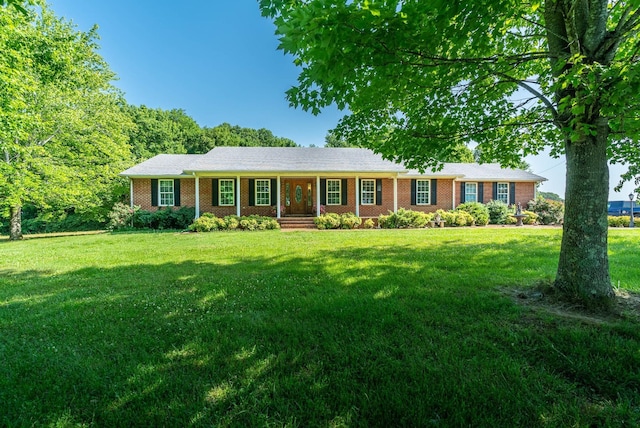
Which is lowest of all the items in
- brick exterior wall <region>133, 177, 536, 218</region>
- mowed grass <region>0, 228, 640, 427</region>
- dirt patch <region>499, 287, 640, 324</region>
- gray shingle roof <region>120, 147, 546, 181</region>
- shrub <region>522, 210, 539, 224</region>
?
mowed grass <region>0, 228, 640, 427</region>

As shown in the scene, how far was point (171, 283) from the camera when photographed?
16.8 ft

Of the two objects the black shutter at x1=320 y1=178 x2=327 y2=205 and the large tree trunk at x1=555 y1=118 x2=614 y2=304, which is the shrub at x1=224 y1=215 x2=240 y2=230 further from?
the large tree trunk at x1=555 y1=118 x2=614 y2=304

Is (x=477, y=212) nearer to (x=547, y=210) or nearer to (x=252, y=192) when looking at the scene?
(x=547, y=210)

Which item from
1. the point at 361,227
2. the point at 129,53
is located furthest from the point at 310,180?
the point at 129,53

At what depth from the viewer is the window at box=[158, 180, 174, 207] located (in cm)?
1750

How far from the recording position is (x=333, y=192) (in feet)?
58.0

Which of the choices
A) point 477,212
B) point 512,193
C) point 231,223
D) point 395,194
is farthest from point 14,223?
point 512,193

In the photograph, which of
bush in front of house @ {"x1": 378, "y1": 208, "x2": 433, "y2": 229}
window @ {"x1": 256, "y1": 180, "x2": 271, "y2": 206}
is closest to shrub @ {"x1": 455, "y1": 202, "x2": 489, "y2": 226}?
bush in front of house @ {"x1": 378, "y1": 208, "x2": 433, "y2": 229}

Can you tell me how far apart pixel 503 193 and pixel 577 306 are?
19.1m

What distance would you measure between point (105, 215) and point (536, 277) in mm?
22826

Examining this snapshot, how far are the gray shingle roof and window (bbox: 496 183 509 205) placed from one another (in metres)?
0.50

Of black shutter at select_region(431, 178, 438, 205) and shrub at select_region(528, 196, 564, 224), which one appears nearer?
shrub at select_region(528, 196, 564, 224)

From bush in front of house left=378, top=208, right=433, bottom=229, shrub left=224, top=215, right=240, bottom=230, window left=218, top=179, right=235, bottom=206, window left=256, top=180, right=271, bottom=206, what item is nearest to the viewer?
shrub left=224, top=215, right=240, bottom=230

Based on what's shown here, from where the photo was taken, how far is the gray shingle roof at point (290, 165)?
16266mm
